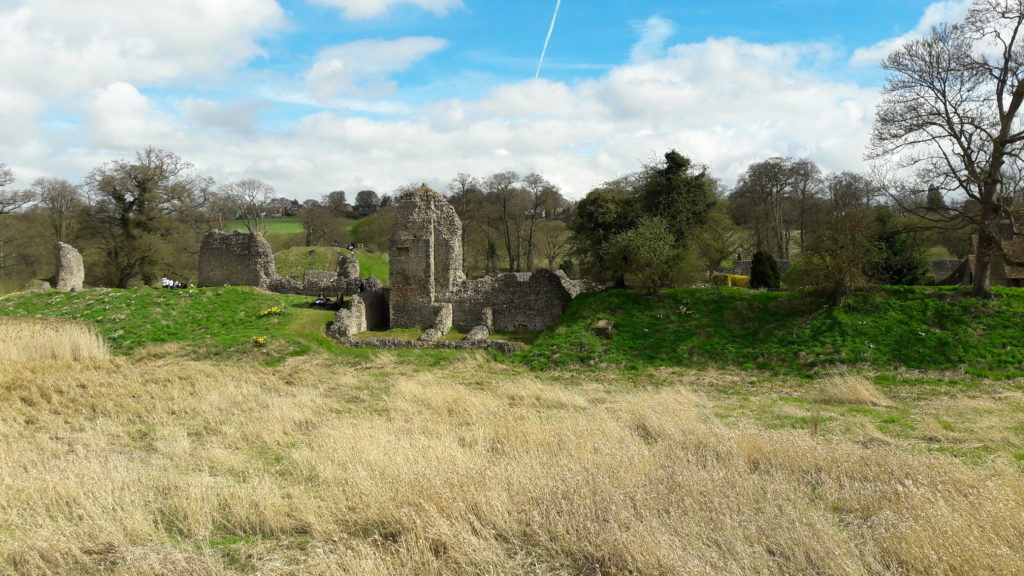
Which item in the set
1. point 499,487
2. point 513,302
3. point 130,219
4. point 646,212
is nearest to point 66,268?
point 130,219

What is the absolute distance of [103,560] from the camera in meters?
4.91

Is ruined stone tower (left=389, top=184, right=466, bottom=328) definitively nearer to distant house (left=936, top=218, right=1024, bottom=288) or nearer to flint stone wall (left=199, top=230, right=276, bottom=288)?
flint stone wall (left=199, top=230, right=276, bottom=288)

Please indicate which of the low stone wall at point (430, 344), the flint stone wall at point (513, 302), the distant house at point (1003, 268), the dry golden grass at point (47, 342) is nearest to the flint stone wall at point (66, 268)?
the dry golden grass at point (47, 342)

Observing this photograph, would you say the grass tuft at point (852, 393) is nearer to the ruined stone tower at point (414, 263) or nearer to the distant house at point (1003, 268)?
the distant house at point (1003, 268)

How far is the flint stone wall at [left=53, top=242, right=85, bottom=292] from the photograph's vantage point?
2970cm

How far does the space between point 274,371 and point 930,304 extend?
21026 millimetres

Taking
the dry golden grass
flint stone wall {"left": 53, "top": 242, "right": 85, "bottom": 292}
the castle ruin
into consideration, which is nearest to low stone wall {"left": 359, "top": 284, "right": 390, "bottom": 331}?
the castle ruin

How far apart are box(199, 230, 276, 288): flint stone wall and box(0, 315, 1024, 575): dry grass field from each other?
1829 cm

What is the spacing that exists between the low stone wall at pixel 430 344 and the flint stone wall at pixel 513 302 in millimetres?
4615

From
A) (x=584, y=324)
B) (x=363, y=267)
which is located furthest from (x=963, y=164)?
(x=363, y=267)

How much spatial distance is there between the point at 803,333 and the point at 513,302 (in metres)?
11.5

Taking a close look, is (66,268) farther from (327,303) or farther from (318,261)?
(327,303)

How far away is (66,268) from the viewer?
2994 centimetres

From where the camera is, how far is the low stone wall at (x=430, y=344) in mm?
19109
